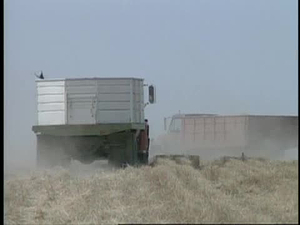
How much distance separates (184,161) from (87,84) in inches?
123

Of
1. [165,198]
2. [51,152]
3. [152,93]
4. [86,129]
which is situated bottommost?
[51,152]

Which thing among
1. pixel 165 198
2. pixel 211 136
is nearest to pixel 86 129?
pixel 165 198

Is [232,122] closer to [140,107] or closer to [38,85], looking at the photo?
[140,107]

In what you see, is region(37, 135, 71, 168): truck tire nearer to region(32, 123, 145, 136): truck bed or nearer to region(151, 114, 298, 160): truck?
region(32, 123, 145, 136): truck bed

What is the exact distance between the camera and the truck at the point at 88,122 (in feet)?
51.3

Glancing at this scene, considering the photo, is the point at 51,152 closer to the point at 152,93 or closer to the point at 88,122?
the point at 88,122

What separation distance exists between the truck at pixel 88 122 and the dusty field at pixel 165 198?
4255 millimetres

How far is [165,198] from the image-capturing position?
7.64 meters

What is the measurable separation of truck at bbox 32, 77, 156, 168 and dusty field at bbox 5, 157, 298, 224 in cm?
425

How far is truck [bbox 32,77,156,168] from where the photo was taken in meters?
15.6

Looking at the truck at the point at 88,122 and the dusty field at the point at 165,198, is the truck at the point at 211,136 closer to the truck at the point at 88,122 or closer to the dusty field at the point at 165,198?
the truck at the point at 88,122

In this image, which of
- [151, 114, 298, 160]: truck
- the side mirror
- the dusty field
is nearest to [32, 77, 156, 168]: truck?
the side mirror

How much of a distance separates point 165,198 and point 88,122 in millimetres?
8326

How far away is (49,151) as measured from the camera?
→ 51.9 feet
